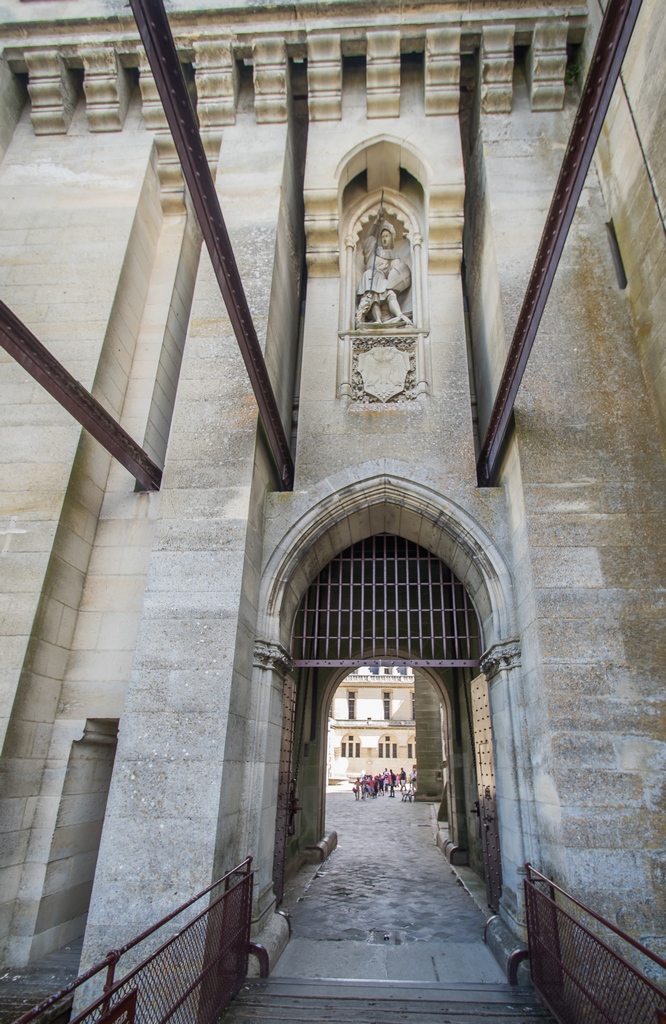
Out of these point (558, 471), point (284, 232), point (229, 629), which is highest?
point (284, 232)

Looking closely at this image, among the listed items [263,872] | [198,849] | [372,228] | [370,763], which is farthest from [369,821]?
[370,763]

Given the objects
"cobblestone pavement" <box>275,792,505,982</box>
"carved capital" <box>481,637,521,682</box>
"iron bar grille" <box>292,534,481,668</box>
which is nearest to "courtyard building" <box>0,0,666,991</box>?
"carved capital" <box>481,637,521,682</box>

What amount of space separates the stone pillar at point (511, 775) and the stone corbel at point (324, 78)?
7151mm

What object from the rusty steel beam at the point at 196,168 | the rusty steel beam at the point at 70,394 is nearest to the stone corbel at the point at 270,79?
the rusty steel beam at the point at 196,168

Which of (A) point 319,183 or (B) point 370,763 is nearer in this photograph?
(A) point 319,183

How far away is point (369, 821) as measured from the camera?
1472 cm

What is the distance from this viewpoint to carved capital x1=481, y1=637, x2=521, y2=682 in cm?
511

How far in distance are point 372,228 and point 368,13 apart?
98.5 inches

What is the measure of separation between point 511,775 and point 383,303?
5.63 metres

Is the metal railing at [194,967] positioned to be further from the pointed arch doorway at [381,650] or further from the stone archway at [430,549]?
the pointed arch doorway at [381,650]

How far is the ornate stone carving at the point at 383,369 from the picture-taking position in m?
6.46

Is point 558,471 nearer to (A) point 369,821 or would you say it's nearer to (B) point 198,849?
(B) point 198,849

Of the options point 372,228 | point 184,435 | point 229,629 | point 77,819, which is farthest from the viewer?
point 372,228

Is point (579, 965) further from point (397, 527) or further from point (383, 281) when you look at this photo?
point (383, 281)
